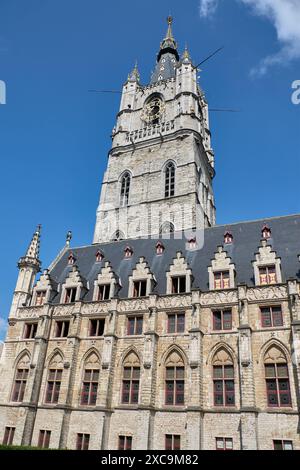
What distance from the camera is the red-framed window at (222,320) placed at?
2200cm

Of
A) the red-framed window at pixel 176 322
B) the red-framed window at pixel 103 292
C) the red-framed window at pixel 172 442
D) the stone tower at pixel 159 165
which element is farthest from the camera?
the stone tower at pixel 159 165

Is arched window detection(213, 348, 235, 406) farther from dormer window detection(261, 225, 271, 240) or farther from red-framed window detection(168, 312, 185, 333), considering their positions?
dormer window detection(261, 225, 271, 240)

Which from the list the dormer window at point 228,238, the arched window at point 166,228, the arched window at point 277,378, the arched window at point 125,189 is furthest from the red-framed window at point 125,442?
the arched window at point 125,189

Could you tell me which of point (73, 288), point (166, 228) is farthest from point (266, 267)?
point (166, 228)

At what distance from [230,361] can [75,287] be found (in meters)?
13.3

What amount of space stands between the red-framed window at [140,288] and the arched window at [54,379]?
7.20 metres

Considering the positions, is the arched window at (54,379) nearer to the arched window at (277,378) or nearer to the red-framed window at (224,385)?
the red-framed window at (224,385)

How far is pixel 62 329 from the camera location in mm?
26359

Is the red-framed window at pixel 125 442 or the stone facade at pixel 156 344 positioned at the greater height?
Result: the stone facade at pixel 156 344

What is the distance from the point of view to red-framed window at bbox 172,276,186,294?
80.7ft

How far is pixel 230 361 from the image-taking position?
21.0 m

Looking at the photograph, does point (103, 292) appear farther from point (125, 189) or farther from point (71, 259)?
point (125, 189)
